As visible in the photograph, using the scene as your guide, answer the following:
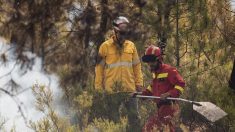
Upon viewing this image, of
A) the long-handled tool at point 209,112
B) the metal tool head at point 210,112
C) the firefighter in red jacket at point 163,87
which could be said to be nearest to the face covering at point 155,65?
the firefighter in red jacket at point 163,87

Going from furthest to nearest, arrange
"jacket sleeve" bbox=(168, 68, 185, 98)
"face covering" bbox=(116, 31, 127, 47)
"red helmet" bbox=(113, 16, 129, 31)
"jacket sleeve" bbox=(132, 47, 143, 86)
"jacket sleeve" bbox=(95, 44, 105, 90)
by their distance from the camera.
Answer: "jacket sleeve" bbox=(132, 47, 143, 86)
"jacket sleeve" bbox=(95, 44, 105, 90)
"face covering" bbox=(116, 31, 127, 47)
"jacket sleeve" bbox=(168, 68, 185, 98)
"red helmet" bbox=(113, 16, 129, 31)

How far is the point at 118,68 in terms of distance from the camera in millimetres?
7289

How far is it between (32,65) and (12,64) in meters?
0.19

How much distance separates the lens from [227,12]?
10.3 m

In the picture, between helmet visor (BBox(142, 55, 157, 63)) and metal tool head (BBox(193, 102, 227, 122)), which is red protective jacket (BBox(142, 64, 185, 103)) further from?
metal tool head (BBox(193, 102, 227, 122))

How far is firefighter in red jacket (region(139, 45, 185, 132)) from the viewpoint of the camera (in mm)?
6559

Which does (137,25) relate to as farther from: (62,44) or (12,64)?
(12,64)

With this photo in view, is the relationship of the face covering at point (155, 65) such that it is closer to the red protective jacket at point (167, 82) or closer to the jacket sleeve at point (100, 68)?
the red protective jacket at point (167, 82)

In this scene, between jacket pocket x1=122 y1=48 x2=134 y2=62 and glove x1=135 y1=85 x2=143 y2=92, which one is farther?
glove x1=135 y1=85 x2=143 y2=92

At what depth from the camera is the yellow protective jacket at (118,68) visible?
284 inches

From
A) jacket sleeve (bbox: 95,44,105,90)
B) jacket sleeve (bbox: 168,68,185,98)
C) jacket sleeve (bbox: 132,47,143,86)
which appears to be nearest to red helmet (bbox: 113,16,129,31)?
jacket sleeve (bbox: 95,44,105,90)

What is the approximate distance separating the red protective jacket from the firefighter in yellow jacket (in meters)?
0.59

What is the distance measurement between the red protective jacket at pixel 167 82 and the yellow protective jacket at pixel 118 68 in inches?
23.3

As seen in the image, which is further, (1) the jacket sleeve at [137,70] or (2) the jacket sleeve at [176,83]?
(1) the jacket sleeve at [137,70]
